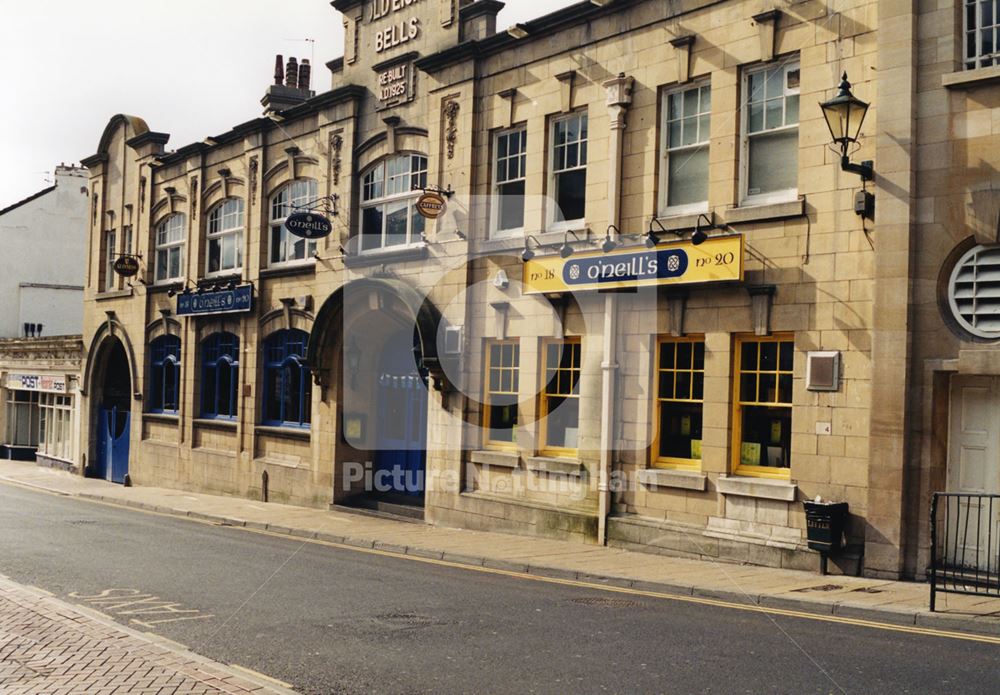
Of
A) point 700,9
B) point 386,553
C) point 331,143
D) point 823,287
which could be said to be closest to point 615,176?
point 700,9

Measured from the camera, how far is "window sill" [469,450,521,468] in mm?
18016

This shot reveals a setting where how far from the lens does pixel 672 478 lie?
50.3 feet

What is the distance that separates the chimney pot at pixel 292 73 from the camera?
27484mm

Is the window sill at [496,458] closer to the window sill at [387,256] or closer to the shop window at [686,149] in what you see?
the window sill at [387,256]

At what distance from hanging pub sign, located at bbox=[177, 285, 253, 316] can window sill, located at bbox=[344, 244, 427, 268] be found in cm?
467

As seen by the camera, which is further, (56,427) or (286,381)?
(56,427)

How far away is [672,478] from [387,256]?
8621mm

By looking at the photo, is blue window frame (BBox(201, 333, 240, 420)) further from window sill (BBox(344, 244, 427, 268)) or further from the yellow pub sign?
the yellow pub sign

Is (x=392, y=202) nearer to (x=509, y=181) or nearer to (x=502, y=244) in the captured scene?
(x=509, y=181)

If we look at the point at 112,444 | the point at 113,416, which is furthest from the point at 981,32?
the point at 113,416

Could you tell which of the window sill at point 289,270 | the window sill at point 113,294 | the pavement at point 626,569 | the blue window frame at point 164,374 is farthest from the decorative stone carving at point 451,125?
the window sill at point 113,294

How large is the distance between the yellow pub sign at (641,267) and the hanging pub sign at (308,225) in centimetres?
647

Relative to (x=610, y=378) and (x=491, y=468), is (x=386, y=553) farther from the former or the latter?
(x=610, y=378)

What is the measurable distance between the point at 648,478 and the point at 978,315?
553cm
